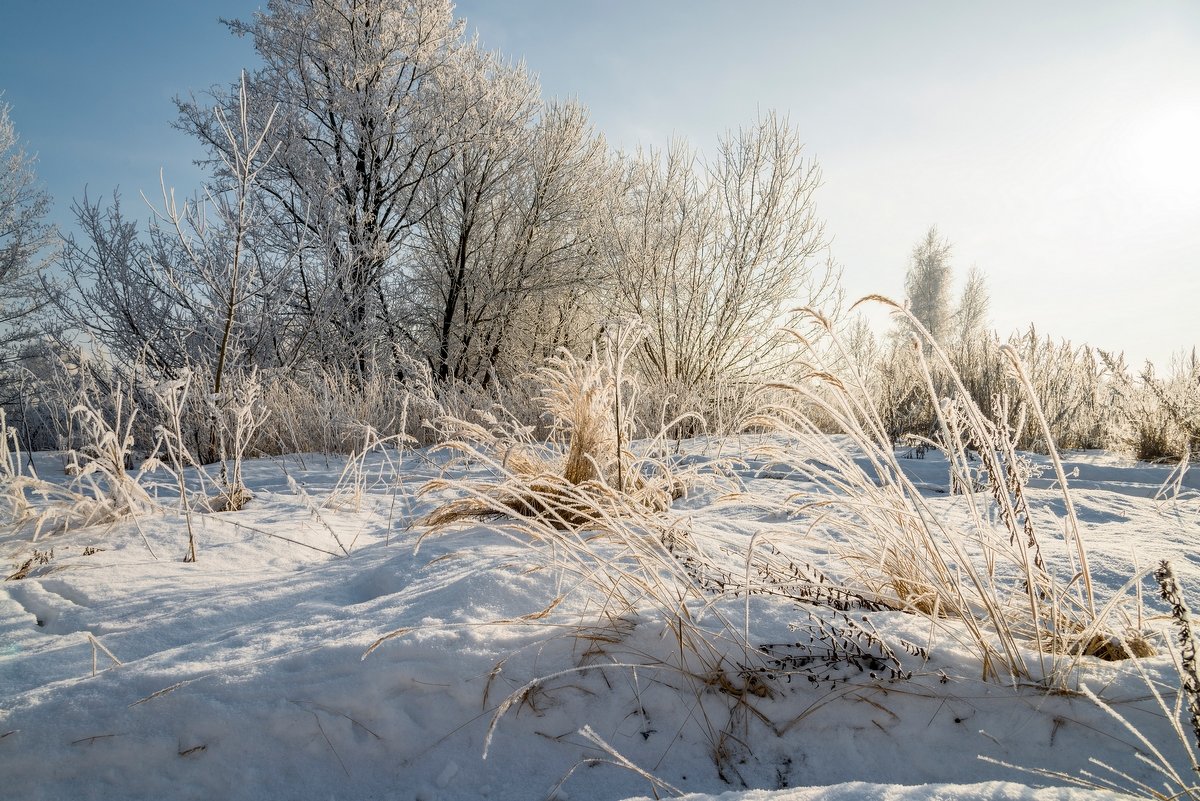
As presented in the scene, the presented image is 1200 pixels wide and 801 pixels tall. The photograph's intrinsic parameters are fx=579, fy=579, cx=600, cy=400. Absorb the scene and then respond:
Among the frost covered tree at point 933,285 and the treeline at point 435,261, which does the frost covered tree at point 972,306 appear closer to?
the frost covered tree at point 933,285

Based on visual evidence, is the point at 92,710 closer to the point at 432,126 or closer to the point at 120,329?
the point at 120,329

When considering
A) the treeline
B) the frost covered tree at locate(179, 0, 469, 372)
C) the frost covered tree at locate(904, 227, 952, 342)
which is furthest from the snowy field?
the frost covered tree at locate(904, 227, 952, 342)

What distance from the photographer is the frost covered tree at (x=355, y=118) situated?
31.0 feet

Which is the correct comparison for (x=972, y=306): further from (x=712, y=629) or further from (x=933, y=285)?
(x=712, y=629)

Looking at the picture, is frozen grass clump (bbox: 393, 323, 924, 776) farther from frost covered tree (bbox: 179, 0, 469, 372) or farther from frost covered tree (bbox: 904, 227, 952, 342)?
frost covered tree (bbox: 904, 227, 952, 342)

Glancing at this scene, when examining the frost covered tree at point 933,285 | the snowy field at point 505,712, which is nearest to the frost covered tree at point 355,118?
the snowy field at point 505,712

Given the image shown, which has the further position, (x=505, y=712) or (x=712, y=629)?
(x=712, y=629)

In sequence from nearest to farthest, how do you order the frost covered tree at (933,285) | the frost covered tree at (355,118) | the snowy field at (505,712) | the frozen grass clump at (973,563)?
the snowy field at (505,712), the frozen grass clump at (973,563), the frost covered tree at (355,118), the frost covered tree at (933,285)

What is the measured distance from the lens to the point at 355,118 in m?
9.69

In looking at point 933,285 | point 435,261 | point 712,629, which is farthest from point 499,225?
point 933,285

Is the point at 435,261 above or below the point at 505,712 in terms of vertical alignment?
above

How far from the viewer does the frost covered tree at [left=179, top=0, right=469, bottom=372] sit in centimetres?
945

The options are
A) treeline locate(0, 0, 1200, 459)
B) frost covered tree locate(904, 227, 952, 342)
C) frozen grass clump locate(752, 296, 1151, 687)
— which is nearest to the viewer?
frozen grass clump locate(752, 296, 1151, 687)

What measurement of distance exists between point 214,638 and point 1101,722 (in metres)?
1.73
